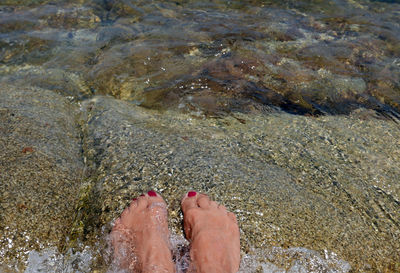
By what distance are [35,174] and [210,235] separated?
167 cm

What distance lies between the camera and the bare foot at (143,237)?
2.72 meters

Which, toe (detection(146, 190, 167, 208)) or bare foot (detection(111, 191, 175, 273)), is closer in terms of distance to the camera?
bare foot (detection(111, 191, 175, 273))

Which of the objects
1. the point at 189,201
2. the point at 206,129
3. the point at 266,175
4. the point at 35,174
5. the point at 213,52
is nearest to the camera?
the point at 189,201

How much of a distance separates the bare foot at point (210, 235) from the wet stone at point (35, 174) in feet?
3.30

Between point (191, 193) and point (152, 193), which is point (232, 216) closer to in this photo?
point (191, 193)

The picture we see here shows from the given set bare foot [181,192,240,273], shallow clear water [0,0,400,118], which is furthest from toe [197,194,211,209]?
shallow clear water [0,0,400,118]

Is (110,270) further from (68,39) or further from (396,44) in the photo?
(396,44)

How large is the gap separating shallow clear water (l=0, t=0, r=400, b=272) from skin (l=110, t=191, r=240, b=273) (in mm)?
107

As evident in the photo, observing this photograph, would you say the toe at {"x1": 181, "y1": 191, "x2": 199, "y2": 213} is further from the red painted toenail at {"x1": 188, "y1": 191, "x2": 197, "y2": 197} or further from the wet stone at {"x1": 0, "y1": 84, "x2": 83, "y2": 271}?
the wet stone at {"x1": 0, "y1": 84, "x2": 83, "y2": 271}

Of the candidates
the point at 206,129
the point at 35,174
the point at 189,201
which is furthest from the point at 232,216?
the point at 35,174

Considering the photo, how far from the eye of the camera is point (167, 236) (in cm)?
289

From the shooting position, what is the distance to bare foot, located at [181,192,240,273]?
265 cm

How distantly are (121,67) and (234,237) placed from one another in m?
3.91

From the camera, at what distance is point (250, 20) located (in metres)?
7.66
